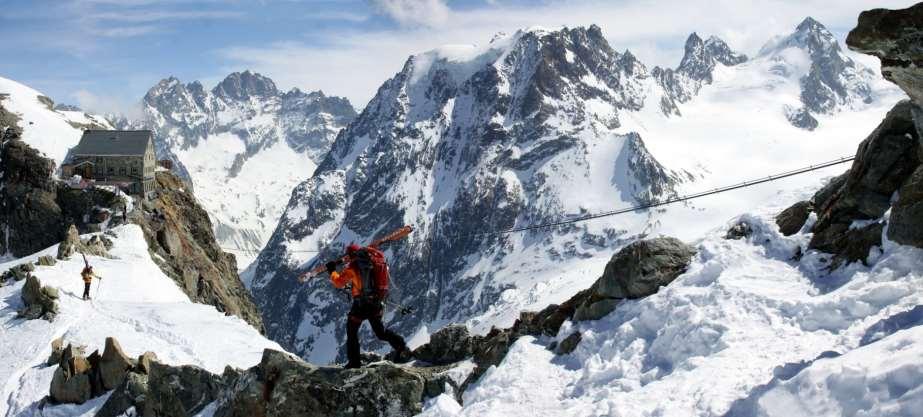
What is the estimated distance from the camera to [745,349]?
1566cm

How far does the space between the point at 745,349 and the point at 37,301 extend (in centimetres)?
3420

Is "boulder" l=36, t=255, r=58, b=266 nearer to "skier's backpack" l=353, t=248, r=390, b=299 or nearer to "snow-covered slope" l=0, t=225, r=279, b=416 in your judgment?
"snow-covered slope" l=0, t=225, r=279, b=416

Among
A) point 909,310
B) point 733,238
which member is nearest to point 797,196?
point 733,238

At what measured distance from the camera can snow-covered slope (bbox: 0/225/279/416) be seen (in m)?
29.6

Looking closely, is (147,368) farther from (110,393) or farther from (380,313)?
(380,313)

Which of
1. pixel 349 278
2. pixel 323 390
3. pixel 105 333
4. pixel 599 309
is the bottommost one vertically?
pixel 105 333

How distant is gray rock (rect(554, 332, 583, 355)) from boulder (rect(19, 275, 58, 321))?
27.8 m

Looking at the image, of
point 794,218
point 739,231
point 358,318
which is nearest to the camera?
point 358,318

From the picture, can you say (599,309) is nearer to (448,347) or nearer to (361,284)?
(448,347)

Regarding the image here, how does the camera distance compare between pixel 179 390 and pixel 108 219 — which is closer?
pixel 179 390

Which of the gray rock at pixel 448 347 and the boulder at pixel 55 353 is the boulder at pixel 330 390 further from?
the boulder at pixel 55 353

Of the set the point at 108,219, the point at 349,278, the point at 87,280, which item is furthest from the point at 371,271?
the point at 108,219

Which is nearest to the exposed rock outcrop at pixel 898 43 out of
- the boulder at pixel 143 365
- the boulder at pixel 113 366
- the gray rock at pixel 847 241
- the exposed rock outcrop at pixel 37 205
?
the gray rock at pixel 847 241

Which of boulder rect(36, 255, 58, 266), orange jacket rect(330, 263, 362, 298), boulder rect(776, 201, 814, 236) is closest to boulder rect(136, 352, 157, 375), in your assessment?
orange jacket rect(330, 263, 362, 298)
